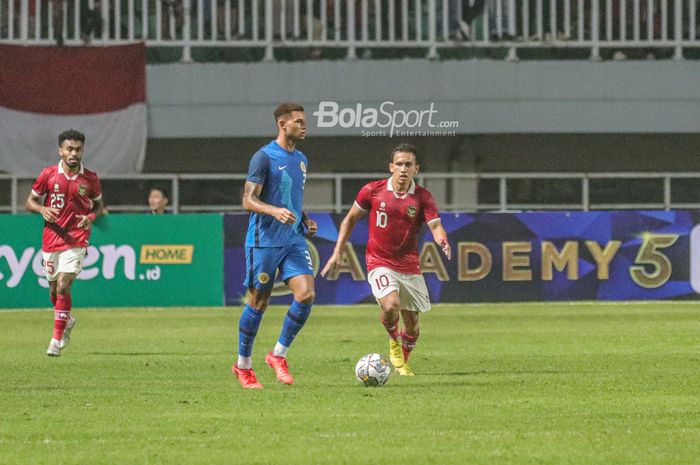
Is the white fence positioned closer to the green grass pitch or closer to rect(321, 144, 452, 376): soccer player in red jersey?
the green grass pitch

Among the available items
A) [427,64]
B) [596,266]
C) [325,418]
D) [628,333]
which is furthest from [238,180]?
[325,418]

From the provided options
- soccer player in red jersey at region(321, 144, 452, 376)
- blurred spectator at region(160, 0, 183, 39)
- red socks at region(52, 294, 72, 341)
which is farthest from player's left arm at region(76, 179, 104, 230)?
blurred spectator at region(160, 0, 183, 39)

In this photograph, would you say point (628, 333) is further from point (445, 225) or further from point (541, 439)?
point (541, 439)

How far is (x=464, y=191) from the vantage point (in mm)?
28953

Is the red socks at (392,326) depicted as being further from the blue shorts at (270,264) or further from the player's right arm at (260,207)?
the player's right arm at (260,207)

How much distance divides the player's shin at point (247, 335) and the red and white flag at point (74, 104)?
16.7m

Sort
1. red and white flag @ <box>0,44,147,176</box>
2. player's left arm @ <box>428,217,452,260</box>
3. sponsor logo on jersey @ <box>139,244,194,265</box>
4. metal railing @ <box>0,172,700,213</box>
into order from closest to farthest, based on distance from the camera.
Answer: player's left arm @ <box>428,217,452,260</box>, sponsor logo on jersey @ <box>139,244,194,265</box>, metal railing @ <box>0,172,700,213</box>, red and white flag @ <box>0,44,147,176</box>

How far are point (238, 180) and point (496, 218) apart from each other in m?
4.98

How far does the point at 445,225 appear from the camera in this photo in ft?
84.6

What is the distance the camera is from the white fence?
96.7ft

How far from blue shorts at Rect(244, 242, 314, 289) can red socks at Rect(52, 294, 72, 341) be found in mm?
4210

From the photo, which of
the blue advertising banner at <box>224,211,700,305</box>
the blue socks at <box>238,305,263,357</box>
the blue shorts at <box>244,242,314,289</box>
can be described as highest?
the blue shorts at <box>244,242,314,289</box>

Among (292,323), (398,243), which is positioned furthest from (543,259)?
(292,323)

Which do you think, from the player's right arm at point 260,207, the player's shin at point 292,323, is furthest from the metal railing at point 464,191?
the player's right arm at point 260,207
